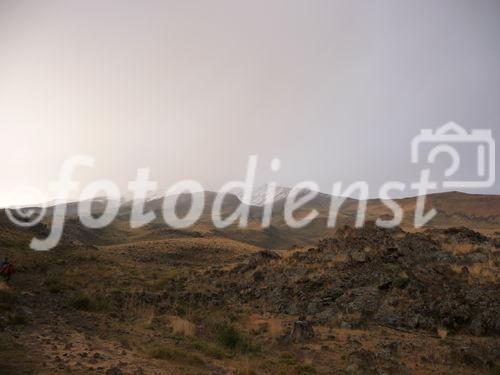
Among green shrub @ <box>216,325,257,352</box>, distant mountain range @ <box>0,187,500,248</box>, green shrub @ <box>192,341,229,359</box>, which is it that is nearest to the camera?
green shrub @ <box>192,341,229,359</box>

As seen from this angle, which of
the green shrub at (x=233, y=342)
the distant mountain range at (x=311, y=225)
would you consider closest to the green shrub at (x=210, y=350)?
the green shrub at (x=233, y=342)

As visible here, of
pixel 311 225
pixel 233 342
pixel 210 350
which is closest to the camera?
pixel 210 350

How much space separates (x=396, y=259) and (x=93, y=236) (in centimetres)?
5159

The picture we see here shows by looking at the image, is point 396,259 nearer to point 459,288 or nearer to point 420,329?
point 459,288

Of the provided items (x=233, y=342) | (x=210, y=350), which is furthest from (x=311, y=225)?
(x=210, y=350)

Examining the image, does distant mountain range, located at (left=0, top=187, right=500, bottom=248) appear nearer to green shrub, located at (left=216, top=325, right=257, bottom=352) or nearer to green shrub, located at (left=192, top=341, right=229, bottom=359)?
green shrub, located at (left=216, top=325, right=257, bottom=352)

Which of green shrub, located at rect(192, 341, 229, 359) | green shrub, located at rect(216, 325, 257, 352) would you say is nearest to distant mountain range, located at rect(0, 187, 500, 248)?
green shrub, located at rect(216, 325, 257, 352)

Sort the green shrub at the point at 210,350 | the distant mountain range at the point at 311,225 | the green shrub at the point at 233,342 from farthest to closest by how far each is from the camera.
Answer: the distant mountain range at the point at 311,225 < the green shrub at the point at 233,342 < the green shrub at the point at 210,350

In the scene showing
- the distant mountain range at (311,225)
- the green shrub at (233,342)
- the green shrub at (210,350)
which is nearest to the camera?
the green shrub at (210,350)

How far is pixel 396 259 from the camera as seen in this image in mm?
18922

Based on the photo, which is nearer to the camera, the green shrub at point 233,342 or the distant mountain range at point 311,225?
the green shrub at point 233,342

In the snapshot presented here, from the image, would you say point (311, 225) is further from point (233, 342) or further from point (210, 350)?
point (210, 350)

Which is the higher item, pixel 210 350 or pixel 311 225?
pixel 311 225

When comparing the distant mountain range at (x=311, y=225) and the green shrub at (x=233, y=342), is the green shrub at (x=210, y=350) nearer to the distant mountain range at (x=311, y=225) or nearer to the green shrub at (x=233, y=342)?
the green shrub at (x=233, y=342)
